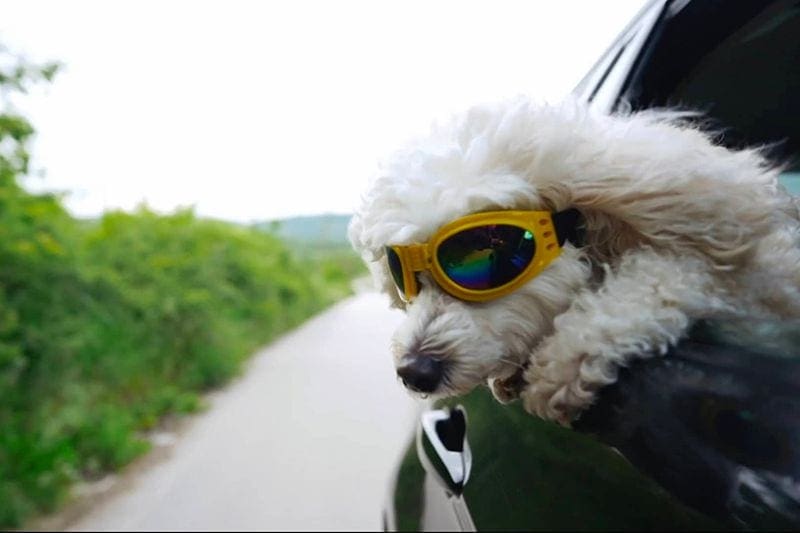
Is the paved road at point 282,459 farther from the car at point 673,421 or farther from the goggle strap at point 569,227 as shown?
the goggle strap at point 569,227

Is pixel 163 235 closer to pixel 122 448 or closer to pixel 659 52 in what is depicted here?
pixel 122 448

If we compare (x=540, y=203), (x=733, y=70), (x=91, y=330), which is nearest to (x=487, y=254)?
(x=540, y=203)

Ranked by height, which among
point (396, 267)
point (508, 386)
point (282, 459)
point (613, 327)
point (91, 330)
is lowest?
point (282, 459)

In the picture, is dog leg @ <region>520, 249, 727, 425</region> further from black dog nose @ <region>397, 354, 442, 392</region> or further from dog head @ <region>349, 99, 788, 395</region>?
black dog nose @ <region>397, 354, 442, 392</region>

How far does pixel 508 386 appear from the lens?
1.39 meters

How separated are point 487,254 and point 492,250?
11mm

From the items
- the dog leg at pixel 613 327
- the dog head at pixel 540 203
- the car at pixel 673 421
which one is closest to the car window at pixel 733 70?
the car at pixel 673 421

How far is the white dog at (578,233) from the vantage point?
4.12ft

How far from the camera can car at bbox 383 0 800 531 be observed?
0.92m

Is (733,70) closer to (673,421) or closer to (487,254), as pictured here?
(487,254)

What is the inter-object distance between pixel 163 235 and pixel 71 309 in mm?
3528

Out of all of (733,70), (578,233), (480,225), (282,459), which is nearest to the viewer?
(480,225)

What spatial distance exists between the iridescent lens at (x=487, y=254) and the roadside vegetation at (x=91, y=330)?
105 cm

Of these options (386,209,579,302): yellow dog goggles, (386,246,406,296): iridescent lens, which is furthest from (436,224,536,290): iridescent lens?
(386,246,406,296): iridescent lens
